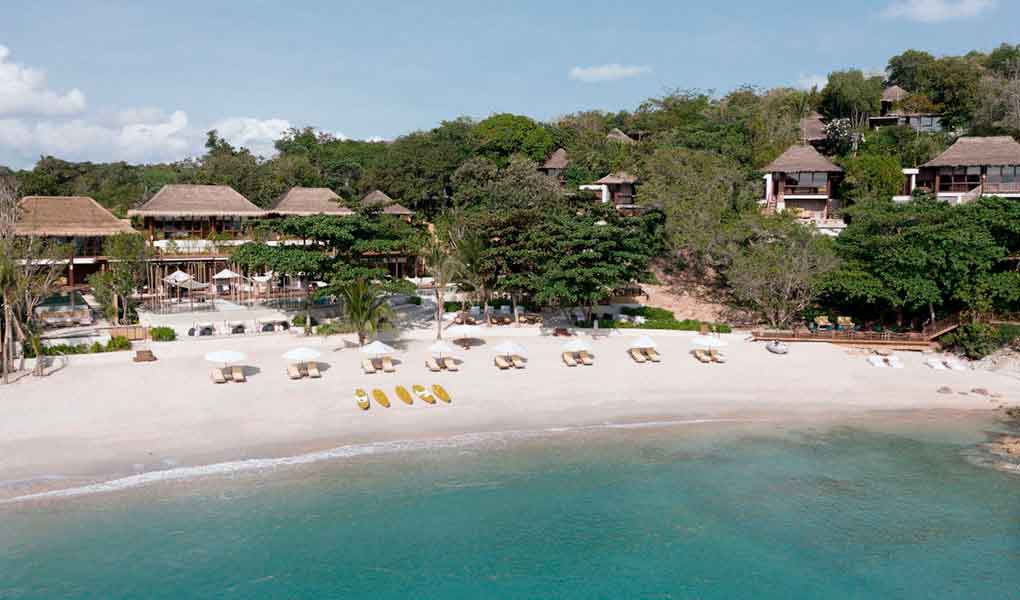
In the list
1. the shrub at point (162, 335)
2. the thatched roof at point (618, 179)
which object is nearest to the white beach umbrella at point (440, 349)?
the shrub at point (162, 335)

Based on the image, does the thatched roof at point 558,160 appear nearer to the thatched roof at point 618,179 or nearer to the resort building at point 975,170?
the thatched roof at point 618,179

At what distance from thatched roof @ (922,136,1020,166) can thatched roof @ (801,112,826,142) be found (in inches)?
557

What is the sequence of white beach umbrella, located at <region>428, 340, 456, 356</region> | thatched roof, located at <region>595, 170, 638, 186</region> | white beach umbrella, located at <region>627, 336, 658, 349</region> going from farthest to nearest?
thatched roof, located at <region>595, 170, 638, 186</region>
white beach umbrella, located at <region>627, 336, 658, 349</region>
white beach umbrella, located at <region>428, 340, 456, 356</region>

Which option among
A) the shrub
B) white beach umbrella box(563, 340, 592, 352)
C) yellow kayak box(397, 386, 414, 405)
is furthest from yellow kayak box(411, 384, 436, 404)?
the shrub

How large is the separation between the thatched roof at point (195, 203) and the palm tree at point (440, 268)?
18.6 metres

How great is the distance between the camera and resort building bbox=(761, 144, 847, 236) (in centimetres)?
5256

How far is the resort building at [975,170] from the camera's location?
47688 millimetres

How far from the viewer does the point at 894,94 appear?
70938 millimetres

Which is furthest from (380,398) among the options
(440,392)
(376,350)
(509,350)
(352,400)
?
(509,350)

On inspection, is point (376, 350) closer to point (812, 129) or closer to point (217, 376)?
point (217, 376)

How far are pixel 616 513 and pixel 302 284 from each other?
110ft

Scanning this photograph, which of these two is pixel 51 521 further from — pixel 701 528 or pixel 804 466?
pixel 804 466

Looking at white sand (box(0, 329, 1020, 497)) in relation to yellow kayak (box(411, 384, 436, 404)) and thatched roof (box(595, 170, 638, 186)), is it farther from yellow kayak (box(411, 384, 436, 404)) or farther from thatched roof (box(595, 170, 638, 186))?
thatched roof (box(595, 170, 638, 186))

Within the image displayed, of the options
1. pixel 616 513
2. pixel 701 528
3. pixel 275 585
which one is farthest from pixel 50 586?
pixel 701 528
